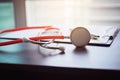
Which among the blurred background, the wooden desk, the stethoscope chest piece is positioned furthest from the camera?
the blurred background

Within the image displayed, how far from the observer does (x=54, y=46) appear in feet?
2.63

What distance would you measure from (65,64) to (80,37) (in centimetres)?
19

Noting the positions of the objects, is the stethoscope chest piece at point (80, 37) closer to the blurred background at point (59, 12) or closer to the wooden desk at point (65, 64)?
the wooden desk at point (65, 64)

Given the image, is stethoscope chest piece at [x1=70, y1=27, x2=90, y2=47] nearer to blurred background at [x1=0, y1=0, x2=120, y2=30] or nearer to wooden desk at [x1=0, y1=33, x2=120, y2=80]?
wooden desk at [x1=0, y1=33, x2=120, y2=80]

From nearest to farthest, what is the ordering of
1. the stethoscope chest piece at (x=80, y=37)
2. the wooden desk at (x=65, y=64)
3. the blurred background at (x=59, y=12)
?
1. the wooden desk at (x=65, y=64)
2. the stethoscope chest piece at (x=80, y=37)
3. the blurred background at (x=59, y=12)

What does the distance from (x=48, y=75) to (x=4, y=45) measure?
27 centimetres

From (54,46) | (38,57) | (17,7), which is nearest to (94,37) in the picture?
(54,46)

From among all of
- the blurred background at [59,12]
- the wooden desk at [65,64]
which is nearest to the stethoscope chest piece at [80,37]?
the wooden desk at [65,64]

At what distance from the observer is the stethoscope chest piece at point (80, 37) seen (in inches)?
30.8

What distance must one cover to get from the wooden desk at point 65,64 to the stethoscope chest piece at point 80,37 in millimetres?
26

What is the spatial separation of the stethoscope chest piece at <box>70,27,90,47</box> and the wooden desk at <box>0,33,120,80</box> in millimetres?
26

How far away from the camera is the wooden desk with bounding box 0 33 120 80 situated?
0.59 m

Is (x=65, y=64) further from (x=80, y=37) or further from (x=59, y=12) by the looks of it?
(x=59, y=12)

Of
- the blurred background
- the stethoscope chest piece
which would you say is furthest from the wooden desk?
the blurred background
